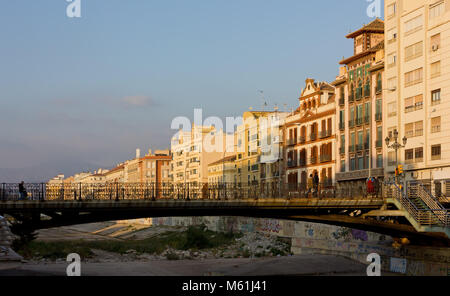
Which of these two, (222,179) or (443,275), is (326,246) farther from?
(222,179)

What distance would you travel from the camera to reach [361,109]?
90.2 m

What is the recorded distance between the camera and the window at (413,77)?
247 feet

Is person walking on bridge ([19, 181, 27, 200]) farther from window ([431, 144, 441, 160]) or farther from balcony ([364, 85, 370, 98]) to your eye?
balcony ([364, 85, 370, 98])

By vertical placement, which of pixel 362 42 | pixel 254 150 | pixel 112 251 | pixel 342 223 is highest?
pixel 362 42

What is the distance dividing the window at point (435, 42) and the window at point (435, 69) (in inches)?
61.7

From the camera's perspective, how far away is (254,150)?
5187 inches

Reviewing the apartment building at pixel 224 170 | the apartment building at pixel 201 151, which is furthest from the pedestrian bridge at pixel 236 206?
the apartment building at pixel 201 151

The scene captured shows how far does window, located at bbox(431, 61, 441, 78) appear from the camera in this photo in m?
71.9

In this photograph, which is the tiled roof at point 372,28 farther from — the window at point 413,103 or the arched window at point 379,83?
the window at point 413,103

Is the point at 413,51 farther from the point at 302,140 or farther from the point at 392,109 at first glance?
the point at 302,140

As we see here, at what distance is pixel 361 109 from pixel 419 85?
15.3 meters
